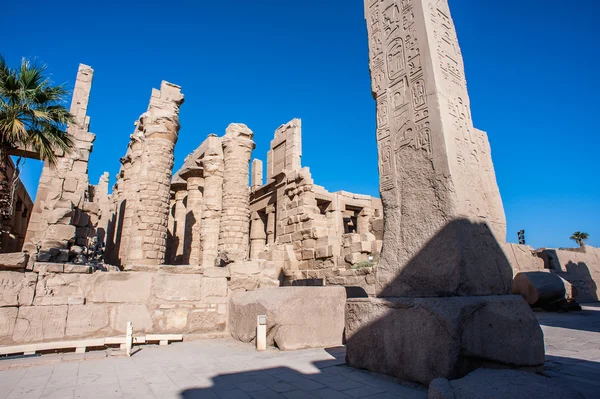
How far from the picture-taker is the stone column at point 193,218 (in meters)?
15.6

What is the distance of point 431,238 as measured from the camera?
10.4ft

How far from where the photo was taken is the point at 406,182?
11.6ft

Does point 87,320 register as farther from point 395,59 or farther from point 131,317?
point 395,59

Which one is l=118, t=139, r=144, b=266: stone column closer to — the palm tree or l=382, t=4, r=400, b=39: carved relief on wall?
the palm tree

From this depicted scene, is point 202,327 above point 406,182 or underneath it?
underneath

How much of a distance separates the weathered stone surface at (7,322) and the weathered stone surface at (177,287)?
67.4 inches

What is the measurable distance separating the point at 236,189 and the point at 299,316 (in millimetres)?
8824

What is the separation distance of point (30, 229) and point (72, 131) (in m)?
4.32

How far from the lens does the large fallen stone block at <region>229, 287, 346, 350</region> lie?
4504 mm

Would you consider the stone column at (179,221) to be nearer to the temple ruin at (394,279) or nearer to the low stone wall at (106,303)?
the temple ruin at (394,279)

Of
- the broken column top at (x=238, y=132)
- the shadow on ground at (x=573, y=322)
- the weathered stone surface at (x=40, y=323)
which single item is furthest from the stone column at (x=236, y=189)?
the shadow on ground at (x=573, y=322)

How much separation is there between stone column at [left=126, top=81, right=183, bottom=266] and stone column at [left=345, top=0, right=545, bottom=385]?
28.4ft

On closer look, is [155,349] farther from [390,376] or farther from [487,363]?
[487,363]

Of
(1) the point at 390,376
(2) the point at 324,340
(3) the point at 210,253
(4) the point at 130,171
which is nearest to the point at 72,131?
(4) the point at 130,171
